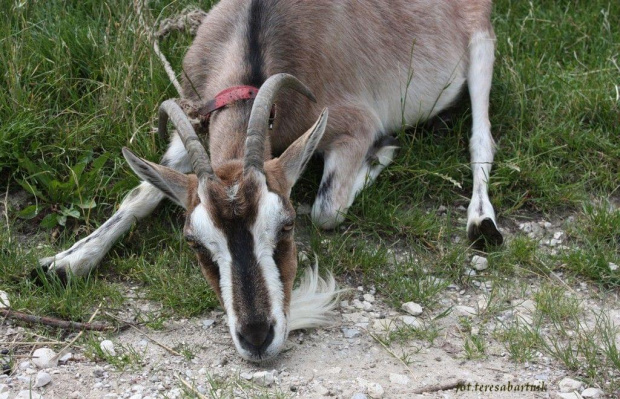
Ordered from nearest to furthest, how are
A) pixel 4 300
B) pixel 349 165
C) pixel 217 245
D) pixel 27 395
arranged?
pixel 27 395, pixel 217 245, pixel 4 300, pixel 349 165

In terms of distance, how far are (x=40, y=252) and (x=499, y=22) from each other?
3.87 meters

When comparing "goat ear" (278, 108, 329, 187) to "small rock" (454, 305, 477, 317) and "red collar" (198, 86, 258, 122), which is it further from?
"small rock" (454, 305, 477, 317)

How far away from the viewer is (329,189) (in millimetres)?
5660

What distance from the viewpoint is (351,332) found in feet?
15.7

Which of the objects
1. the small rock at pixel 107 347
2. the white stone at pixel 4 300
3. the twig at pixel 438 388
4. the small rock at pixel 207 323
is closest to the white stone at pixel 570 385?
the twig at pixel 438 388

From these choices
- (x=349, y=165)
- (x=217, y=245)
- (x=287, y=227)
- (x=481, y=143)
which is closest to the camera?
(x=217, y=245)

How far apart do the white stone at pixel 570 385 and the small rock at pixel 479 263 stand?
115cm

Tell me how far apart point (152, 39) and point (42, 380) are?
267cm

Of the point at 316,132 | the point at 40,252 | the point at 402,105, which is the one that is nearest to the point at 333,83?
the point at 402,105

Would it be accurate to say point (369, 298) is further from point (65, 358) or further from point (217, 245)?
point (65, 358)

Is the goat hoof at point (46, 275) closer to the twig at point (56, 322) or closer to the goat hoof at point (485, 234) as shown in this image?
the twig at point (56, 322)

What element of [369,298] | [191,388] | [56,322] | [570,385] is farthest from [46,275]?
[570,385]

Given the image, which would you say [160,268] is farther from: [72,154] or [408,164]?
[408,164]

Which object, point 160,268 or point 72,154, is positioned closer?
point 160,268
